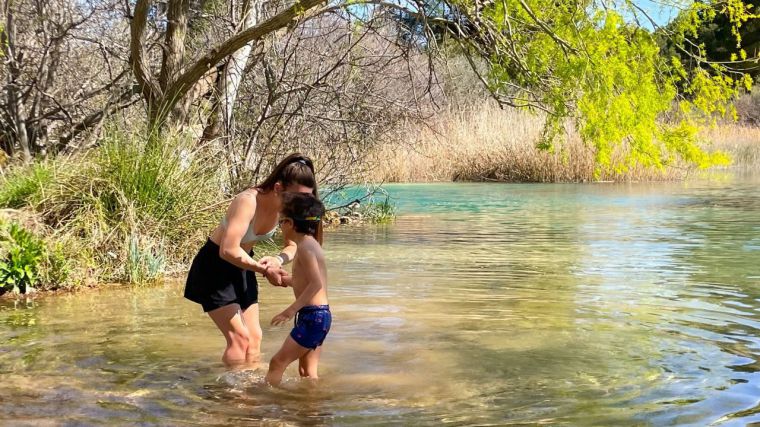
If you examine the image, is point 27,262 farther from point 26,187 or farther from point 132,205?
point 26,187

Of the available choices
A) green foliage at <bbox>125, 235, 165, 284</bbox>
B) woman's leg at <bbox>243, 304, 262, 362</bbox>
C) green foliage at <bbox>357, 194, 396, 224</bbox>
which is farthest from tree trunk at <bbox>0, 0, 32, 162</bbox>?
woman's leg at <bbox>243, 304, 262, 362</bbox>

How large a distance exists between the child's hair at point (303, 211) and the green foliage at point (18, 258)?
4077mm

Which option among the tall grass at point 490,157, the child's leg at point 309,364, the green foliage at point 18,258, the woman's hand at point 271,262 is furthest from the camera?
the tall grass at point 490,157

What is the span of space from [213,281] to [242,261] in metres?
0.40

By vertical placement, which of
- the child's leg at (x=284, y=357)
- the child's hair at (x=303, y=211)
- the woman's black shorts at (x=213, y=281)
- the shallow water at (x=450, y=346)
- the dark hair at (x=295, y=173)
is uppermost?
the dark hair at (x=295, y=173)

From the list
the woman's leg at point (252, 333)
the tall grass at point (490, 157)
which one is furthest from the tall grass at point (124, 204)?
the tall grass at point (490, 157)

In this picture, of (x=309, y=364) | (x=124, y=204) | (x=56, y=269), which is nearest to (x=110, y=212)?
(x=124, y=204)

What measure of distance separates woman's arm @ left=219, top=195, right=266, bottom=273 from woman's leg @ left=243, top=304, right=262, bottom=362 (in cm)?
56

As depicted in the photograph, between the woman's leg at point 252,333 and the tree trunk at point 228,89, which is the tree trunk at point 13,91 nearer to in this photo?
the tree trunk at point 228,89

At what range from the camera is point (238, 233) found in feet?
16.8

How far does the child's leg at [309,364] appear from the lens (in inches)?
204

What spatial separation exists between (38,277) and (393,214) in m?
9.10

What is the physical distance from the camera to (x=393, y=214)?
1673 cm

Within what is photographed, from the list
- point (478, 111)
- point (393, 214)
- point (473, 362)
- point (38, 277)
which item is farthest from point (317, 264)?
point (478, 111)
